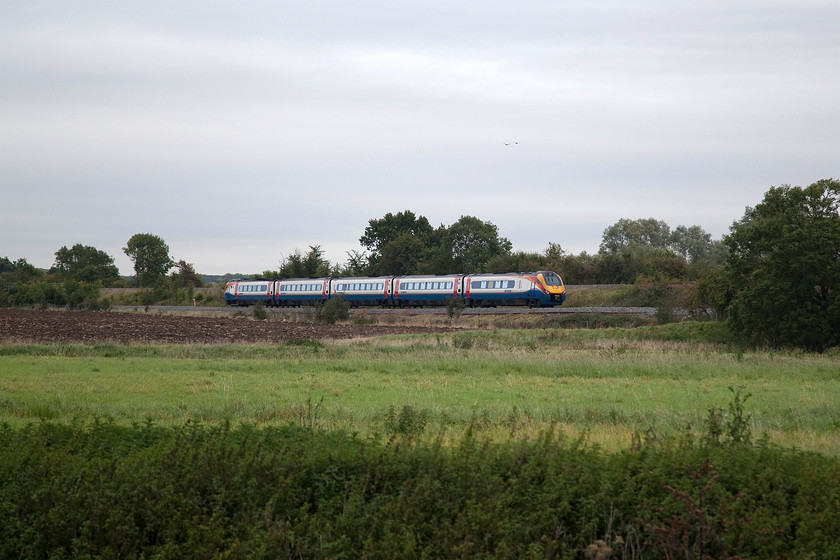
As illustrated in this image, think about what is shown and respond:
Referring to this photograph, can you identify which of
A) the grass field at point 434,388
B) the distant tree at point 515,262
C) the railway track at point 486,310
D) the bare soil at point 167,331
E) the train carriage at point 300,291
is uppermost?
the distant tree at point 515,262

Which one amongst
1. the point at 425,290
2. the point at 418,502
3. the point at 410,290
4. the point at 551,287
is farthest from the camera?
the point at 410,290

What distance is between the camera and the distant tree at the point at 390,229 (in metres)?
122

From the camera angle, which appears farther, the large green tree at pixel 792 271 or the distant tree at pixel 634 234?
the distant tree at pixel 634 234

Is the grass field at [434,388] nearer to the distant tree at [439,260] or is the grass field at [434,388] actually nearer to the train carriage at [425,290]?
Result: the train carriage at [425,290]

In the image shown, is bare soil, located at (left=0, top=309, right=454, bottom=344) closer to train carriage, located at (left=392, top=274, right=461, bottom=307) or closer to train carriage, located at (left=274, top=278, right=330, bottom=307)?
train carriage, located at (left=392, top=274, right=461, bottom=307)

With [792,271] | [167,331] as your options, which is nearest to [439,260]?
[167,331]

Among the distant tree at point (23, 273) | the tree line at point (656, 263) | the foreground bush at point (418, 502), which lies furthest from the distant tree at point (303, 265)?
the foreground bush at point (418, 502)

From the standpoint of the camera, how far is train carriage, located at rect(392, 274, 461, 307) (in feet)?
228

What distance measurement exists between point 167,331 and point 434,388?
32.7 metres

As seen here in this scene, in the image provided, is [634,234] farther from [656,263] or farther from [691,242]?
[656,263]

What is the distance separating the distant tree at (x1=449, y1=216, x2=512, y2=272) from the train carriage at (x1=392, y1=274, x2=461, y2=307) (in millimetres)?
26558

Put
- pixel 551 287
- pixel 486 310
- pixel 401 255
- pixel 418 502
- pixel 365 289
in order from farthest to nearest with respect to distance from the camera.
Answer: pixel 401 255, pixel 365 289, pixel 551 287, pixel 486 310, pixel 418 502

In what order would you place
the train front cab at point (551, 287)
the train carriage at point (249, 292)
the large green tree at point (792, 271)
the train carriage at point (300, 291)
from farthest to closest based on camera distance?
the train carriage at point (249, 292)
the train carriage at point (300, 291)
the train front cab at point (551, 287)
the large green tree at point (792, 271)

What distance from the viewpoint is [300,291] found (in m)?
80.4
